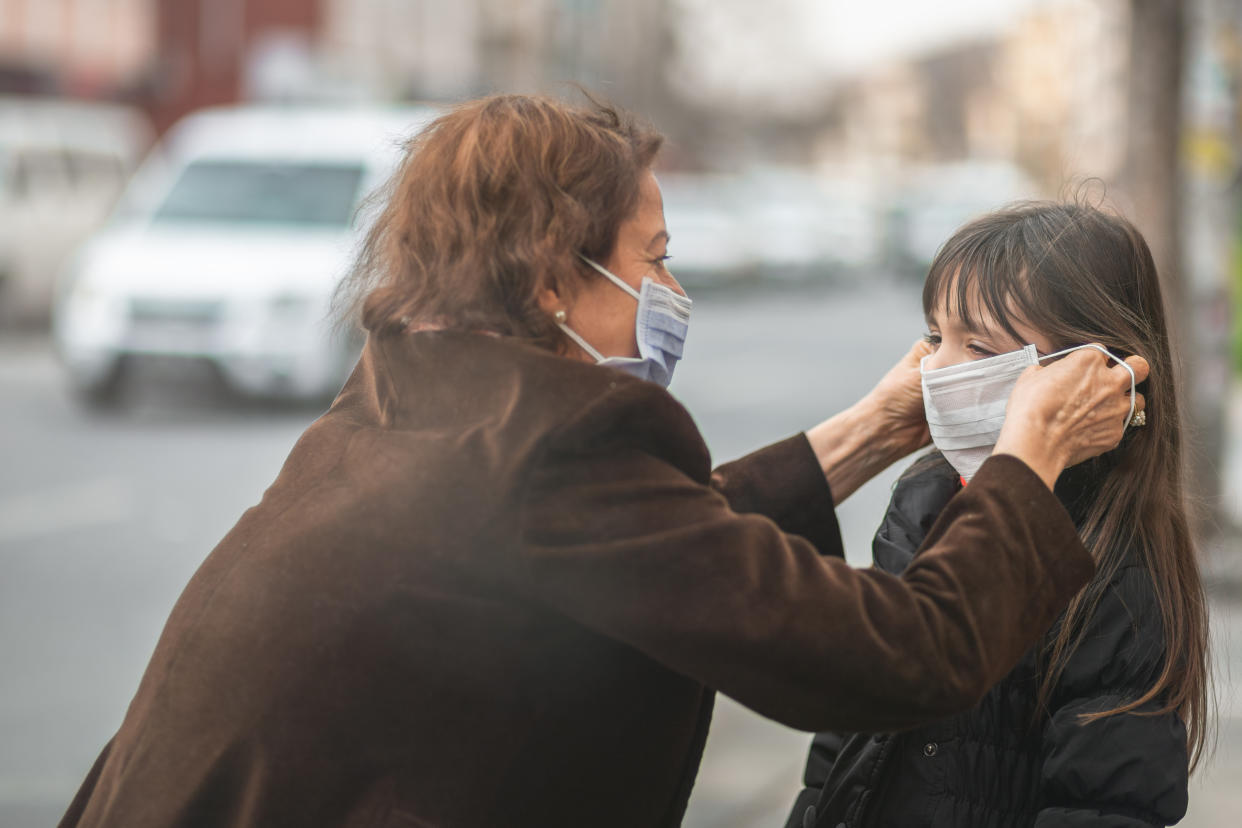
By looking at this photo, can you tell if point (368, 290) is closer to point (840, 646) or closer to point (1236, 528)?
point (840, 646)

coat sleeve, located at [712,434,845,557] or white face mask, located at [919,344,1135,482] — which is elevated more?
white face mask, located at [919,344,1135,482]

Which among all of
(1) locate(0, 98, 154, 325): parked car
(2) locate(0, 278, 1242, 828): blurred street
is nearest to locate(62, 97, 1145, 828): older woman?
(2) locate(0, 278, 1242, 828): blurred street

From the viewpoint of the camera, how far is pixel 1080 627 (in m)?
2.02

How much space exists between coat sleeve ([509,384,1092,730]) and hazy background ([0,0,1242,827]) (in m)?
0.67

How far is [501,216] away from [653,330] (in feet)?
0.97

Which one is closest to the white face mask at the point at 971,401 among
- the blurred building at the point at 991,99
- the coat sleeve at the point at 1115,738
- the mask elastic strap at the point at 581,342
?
the coat sleeve at the point at 1115,738

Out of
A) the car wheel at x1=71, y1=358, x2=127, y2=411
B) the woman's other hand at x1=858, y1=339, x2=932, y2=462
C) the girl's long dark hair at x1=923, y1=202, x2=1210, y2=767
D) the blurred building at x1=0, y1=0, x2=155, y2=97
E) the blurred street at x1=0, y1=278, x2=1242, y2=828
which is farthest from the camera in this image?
the blurred building at x1=0, y1=0, x2=155, y2=97

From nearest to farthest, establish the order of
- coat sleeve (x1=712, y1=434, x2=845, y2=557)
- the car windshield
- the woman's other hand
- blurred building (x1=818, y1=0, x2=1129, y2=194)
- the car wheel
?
coat sleeve (x1=712, y1=434, x2=845, y2=557), the woman's other hand, the car wheel, the car windshield, blurred building (x1=818, y1=0, x2=1129, y2=194)

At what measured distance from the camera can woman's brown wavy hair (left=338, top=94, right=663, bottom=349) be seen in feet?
5.79

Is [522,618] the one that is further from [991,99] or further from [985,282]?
[991,99]

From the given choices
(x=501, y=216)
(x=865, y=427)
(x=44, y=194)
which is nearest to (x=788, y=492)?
(x=865, y=427)

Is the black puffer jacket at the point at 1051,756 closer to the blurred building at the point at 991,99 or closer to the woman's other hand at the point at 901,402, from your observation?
the woman's other hand at the point at 901,402

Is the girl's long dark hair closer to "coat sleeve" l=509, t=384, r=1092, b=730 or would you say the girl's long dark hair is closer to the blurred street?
"coat sleeve" l=509, t=384, r=1092, b=730

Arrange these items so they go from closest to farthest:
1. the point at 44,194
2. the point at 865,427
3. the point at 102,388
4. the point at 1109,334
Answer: the point at 1109,334
the point at 865,427
the point at 102,388
the point at 44,194
